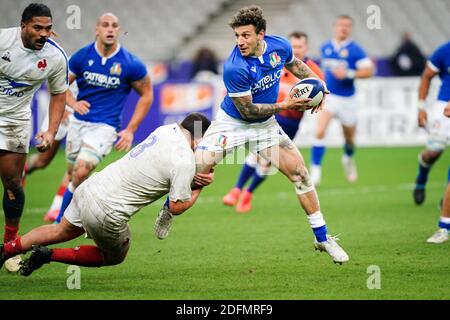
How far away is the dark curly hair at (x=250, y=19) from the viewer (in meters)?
7.61

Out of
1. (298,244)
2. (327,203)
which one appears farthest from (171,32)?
(298,244)

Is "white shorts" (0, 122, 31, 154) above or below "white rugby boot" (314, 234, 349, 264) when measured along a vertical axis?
above

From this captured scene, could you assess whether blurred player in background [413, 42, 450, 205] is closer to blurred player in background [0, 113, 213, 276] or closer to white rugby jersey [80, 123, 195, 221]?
blurred player in background [0, 113, 213, 276]

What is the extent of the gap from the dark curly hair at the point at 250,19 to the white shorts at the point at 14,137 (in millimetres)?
2321

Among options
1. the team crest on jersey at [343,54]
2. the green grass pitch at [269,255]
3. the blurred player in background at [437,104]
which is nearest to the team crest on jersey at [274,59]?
the green grass pitch at [269,255]

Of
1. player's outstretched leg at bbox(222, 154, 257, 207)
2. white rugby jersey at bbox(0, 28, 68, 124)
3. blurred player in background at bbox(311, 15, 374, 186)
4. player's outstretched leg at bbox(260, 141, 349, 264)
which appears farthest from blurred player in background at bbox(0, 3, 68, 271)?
blurred player in background at bbox(311, 15, 374, 186)

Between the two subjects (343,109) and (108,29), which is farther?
(343,109)

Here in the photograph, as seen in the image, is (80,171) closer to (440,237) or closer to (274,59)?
(274,59)

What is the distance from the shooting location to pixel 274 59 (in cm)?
789

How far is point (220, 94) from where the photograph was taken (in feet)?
64.3

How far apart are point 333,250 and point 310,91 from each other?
152 cm

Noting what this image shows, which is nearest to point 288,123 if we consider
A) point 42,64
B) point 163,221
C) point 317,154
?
point 317,154

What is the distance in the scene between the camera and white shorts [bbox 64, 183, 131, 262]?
6715mm

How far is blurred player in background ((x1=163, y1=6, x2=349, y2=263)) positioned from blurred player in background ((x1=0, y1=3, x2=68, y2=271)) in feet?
4.98
